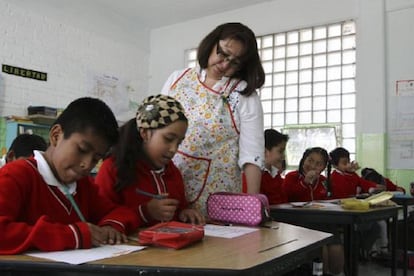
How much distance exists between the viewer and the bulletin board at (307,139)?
5.40 metres

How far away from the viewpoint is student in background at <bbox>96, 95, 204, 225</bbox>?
140 centimetres

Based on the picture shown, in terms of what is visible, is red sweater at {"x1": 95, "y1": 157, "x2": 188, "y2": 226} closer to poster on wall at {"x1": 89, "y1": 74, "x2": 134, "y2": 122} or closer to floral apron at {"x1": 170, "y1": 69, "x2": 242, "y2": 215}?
floral apron at {"x1": 170, "y1": 69, "x2": 242, "y2": 215}

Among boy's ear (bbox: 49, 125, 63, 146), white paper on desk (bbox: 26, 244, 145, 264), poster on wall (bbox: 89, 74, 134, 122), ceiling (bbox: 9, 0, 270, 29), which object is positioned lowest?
white paper on desk (bbox: 26, 244, 145, 264)

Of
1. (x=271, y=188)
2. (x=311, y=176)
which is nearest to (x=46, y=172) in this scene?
(x=271, y=188)

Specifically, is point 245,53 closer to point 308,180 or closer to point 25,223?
point 25,223

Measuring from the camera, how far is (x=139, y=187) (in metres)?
1.44

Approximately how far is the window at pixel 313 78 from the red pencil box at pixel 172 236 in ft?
15.1

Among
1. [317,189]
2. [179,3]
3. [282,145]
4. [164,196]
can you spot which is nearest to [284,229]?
[164,196]

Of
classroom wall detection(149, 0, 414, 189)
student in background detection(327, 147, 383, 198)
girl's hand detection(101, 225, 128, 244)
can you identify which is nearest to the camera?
girl's hand detection(101, 225, 128, 244)

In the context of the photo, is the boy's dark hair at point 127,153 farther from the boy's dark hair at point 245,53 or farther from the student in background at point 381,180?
the student in background at point 381,180

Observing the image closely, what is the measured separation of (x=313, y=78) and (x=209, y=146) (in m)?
4.24

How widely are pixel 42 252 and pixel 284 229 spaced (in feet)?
2.26

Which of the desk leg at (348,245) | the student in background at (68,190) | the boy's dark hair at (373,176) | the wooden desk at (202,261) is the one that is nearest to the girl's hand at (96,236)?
the student in background at (68,190)

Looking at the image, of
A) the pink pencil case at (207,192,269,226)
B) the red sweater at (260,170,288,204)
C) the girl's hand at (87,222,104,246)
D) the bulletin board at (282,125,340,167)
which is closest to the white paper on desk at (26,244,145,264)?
the girl's hand at (87,222,104,246)
